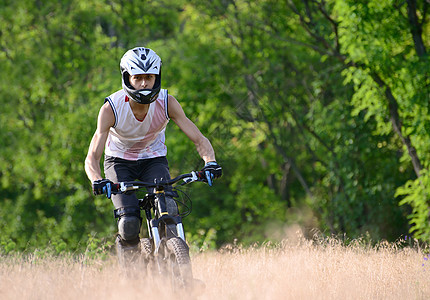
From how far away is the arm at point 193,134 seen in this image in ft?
17.5

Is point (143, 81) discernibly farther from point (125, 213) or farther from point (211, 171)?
point (125, 213)

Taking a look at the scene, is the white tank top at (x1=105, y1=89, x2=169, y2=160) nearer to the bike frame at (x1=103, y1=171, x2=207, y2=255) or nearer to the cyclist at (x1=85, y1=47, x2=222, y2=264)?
the cyclist at (x1=85, y1=47, x2=222, y2=264)

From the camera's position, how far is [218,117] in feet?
60.3

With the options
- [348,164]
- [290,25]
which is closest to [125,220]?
[348,164]

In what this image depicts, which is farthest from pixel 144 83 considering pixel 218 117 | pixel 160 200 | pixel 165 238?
pixel 218 117

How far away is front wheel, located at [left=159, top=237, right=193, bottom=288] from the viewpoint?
180 inches

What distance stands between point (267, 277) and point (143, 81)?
7.02 feet

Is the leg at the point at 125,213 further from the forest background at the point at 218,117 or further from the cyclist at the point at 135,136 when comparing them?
the forest background at the point at 218,117

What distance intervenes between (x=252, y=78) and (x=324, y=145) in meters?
3.39

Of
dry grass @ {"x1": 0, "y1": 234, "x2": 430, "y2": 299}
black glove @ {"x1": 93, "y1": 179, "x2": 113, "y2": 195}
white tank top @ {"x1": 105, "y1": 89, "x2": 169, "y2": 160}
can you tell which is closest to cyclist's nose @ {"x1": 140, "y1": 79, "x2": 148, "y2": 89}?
white tank top @ {"x1": 105, "y1": 89, "x2": 169, "y2": 160}

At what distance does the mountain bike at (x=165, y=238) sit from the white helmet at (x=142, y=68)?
2.38 feet

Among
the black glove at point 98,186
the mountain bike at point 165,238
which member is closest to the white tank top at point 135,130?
the mountain bike at point 165,238

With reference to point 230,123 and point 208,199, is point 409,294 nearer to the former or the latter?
point 230,123

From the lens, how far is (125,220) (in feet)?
17.2
